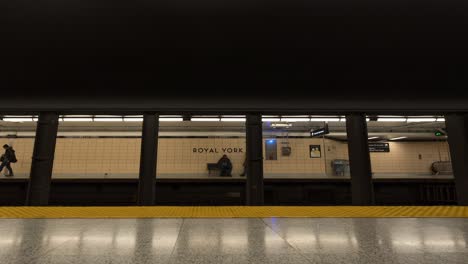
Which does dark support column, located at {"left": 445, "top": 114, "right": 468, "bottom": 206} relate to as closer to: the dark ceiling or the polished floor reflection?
the polished floor reflection

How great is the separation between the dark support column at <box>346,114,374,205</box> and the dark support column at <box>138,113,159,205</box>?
2.86 metres

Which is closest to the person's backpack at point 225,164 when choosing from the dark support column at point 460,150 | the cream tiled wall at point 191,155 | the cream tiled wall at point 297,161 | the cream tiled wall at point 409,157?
the cream tiled wall at point 191,155

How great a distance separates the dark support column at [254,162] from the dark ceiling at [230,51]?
2.10 metres

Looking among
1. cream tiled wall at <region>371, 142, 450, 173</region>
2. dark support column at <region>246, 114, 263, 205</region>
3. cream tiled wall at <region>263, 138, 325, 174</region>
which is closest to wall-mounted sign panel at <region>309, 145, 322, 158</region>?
cream tiled wall at <region>263, 138, 325, 174</region>

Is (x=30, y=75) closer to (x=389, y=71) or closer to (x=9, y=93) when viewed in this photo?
(x=9, y=93)

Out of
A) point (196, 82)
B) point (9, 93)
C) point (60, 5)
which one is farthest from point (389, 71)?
point (9, 93)

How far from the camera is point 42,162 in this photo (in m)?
3.28

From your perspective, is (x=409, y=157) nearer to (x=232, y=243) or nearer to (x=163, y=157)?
(x=163, y=157)

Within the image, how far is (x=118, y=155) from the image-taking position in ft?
30.2

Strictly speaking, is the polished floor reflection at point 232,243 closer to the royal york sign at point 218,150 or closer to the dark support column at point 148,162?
the dark support column at point 148,162

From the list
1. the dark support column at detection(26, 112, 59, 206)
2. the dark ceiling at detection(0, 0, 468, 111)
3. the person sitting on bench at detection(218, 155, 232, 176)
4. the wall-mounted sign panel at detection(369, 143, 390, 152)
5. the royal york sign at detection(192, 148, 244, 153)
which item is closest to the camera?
the dark ceiling at detection(0, 0, 468, 111)

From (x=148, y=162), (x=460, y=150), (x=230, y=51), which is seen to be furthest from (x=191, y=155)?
(x=230, y=51)

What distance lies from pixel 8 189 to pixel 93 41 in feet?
21.9

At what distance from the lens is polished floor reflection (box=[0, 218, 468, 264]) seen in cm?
99
